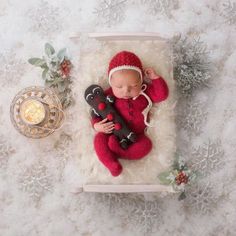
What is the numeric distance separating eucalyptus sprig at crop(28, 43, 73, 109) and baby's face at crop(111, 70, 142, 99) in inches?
12.7

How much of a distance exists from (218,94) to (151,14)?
456mm

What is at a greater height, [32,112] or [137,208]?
[32,112]

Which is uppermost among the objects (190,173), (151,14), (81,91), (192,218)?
(151,14)

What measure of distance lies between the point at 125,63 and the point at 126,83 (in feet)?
0.22

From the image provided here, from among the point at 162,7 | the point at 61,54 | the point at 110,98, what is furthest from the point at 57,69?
the point at 162,7

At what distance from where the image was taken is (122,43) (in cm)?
178

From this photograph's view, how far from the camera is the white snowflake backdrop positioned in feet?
6.23

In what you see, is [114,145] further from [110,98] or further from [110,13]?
[110,13]

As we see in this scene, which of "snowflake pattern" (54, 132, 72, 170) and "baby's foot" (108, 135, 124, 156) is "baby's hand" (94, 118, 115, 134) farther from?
"snowflake pattern" (54, 132, 72, 170)

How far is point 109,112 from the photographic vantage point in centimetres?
169

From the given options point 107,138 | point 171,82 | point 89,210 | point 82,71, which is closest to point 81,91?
point 82,71

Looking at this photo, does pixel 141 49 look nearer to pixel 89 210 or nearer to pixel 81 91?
pixel 81 91

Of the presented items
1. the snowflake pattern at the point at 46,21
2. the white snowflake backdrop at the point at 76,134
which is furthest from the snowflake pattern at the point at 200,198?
the snowflake pattern at the point at 46,21

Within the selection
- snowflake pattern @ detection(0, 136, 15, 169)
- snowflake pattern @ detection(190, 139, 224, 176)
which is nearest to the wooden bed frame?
snowflake pattern @ detection(190, 139, 224, 176)
